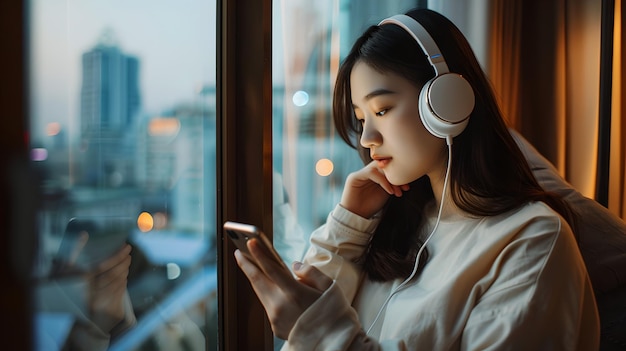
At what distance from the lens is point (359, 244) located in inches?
41.7

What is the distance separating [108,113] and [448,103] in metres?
0.50

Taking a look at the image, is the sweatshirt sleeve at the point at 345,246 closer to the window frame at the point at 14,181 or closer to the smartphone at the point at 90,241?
the smartphone at the point at 90,241

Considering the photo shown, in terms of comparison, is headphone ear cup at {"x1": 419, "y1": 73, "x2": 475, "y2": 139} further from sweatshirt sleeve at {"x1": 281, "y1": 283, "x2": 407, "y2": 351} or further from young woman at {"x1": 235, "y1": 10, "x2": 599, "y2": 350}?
sweatshirt sleeve at {"x1": 281, "y1": 283, "x2": 407, "y2": 351}

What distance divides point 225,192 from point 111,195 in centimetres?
24

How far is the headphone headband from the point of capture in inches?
33.8

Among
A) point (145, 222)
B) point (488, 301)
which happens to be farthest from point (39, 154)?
point (488, 301)

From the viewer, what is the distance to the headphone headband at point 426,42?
0.86 metres

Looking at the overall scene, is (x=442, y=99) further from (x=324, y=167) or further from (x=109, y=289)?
(x=109, y=289)

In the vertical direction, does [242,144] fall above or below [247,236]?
above

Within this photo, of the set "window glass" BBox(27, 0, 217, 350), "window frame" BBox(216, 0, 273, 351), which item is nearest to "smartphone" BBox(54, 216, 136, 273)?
"window glass" BBox(27, 0, 217, 350)

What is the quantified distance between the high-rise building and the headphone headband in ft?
1.43

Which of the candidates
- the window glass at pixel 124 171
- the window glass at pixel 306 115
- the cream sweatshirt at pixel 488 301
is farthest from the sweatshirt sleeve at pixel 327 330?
the window glass at pixel 306 115

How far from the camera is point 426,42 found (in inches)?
34.4

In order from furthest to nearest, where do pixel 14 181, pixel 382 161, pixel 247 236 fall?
pixel 382 161 → pixel 247 236 → pixel 14 181
